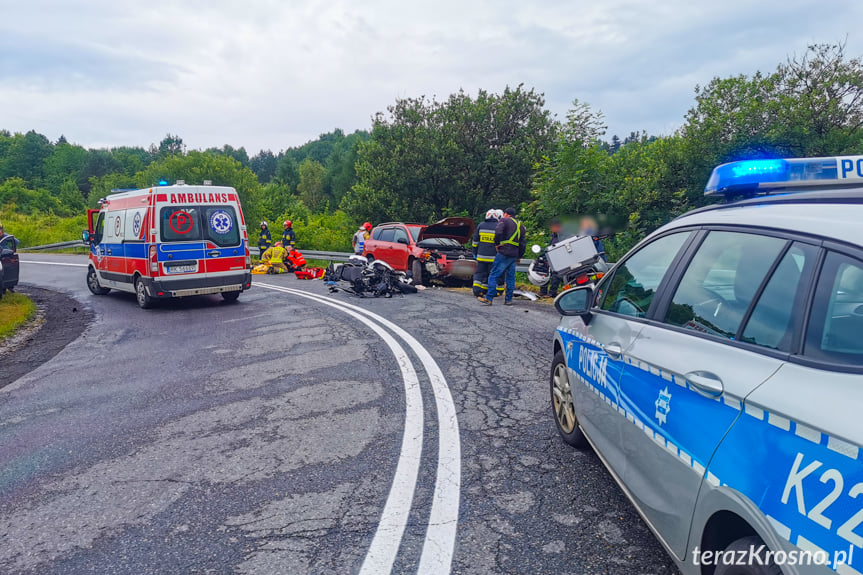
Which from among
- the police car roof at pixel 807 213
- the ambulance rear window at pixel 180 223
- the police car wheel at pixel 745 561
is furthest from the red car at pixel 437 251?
the police car wheel at pixel 745 561

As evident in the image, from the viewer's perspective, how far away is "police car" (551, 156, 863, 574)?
144cm

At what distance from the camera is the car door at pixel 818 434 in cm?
134

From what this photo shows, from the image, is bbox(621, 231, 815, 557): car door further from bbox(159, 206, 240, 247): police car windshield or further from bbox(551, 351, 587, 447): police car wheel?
bbox(159, 206, 240, 247): police car windshield

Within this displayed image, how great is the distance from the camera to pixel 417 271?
14375 mm

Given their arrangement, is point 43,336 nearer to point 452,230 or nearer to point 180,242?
Answer: point 180,242

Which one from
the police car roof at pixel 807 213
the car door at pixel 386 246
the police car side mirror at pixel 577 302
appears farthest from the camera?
the car door at pixel 386 246

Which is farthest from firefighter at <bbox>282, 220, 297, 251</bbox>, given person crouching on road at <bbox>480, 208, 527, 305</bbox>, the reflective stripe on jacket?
person crouching on road at <bbox>480, 208, 527, 305</bbox>

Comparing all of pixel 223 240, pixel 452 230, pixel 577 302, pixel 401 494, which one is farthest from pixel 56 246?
pixel 577 302

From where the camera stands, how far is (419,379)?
5918mm

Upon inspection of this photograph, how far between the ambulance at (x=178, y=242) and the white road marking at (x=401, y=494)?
7.07 meters

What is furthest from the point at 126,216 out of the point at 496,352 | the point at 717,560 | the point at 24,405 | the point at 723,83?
the point at 723,83

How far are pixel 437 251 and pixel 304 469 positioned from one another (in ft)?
35.4

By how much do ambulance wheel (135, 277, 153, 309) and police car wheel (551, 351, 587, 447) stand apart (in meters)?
9.67

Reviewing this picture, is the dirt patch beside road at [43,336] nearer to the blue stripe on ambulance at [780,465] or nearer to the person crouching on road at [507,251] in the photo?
the blue stripe on ambulance at [780,465]
